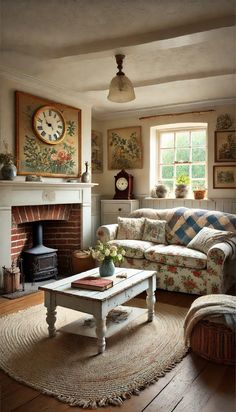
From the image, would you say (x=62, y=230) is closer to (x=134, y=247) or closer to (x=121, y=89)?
(x=134, y=247)

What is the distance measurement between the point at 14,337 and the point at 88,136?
10.4ft

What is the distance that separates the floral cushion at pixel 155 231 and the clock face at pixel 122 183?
43.5 inches

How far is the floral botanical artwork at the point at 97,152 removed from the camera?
5.68 meters

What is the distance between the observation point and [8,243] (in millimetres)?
3896

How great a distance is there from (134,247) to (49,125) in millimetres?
1916

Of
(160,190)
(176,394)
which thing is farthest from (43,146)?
(176,394)

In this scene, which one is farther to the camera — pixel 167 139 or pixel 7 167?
pixel 167 139

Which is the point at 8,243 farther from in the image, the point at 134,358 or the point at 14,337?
the point at 134,358

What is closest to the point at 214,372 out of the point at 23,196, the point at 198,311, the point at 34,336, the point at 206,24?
the point at 198,311

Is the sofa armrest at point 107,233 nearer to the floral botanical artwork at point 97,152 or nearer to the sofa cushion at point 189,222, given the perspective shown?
the sofa cushion at point 189,222

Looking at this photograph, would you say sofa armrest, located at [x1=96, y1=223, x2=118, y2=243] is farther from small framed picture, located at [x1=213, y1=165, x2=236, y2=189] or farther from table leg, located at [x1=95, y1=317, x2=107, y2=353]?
table leg, located at [x1=95, y1=317, x2=107, y2=353]

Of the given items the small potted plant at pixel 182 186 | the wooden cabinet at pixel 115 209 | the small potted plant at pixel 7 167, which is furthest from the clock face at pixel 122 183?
the small potted plant at pixel 7 167

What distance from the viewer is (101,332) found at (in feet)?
7.89

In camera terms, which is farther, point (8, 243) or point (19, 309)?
point (8, 243)
